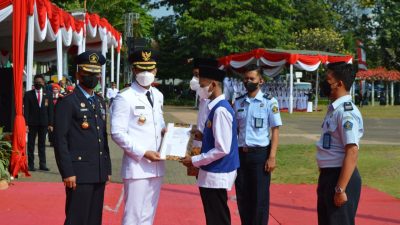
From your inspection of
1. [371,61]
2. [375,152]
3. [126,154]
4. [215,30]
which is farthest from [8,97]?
[371,61]

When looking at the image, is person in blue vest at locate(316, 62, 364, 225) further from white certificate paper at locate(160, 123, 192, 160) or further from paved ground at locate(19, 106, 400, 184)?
paved ground at locate(19, 106, 400, 184)

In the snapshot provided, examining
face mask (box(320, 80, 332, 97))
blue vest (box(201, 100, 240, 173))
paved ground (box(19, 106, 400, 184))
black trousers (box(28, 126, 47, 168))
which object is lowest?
paved ground (box(19, 106, 400, 184))

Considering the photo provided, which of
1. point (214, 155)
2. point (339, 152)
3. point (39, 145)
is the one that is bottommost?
point (39, 145)

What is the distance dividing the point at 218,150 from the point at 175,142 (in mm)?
419

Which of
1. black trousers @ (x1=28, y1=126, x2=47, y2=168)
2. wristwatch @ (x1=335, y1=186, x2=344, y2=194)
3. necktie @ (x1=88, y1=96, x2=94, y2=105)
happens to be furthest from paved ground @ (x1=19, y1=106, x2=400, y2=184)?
wristwatch @ (x1=335, y1=186, x2=344, y2=194)

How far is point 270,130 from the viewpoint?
291 inches

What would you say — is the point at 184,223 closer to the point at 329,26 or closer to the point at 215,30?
the point at 215,30

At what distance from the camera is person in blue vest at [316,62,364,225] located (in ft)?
16.1

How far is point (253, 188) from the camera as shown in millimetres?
7062

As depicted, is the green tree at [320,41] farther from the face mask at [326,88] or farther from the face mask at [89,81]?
the face mask at [326,88]

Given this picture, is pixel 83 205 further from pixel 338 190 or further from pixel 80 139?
pixel 338 190

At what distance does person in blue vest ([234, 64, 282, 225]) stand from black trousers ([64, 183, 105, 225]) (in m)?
1.83

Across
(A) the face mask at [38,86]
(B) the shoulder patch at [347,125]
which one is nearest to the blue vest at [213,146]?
(B) the shoulder patch at [347,125]

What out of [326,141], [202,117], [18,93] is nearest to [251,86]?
[202,117]
